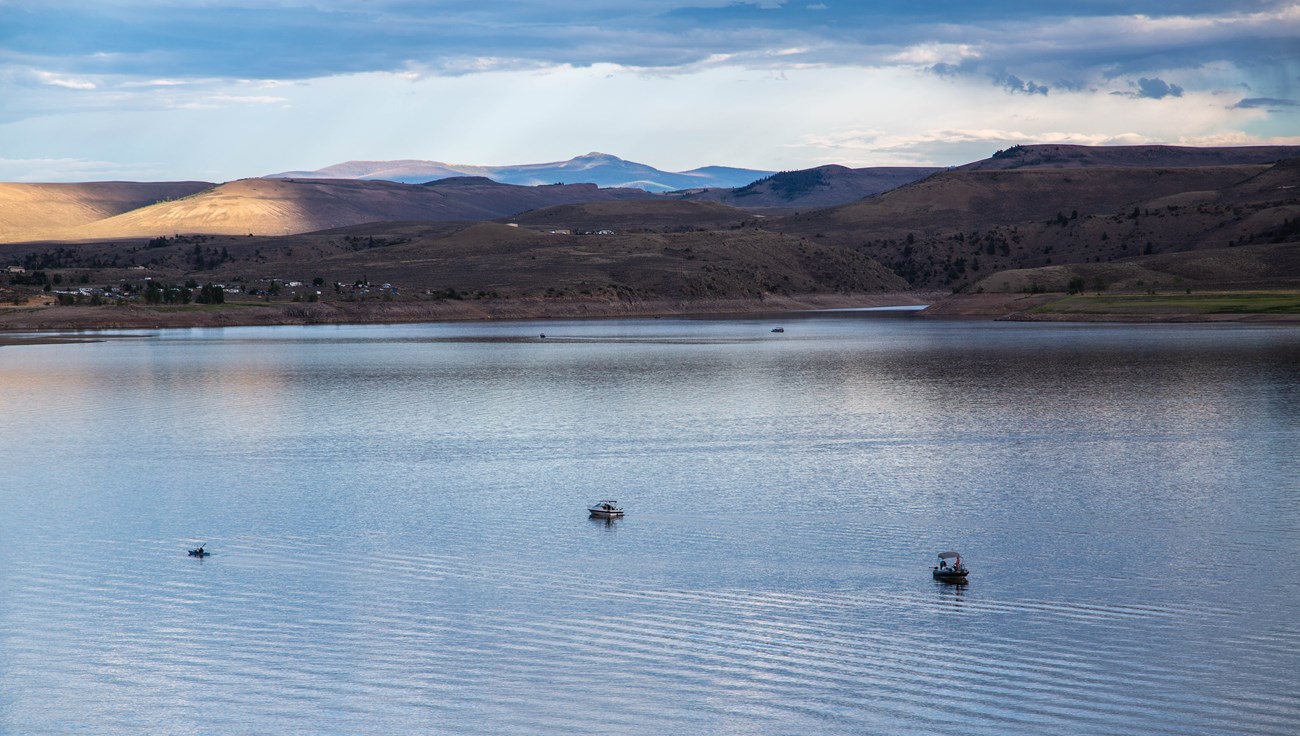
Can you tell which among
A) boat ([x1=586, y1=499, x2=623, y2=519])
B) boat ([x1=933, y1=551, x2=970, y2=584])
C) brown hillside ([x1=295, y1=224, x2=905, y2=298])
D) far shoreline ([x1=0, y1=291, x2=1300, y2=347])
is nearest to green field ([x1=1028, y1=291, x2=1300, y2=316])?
far shoreline ([x1=0, y1=291, x2=1300, y2=347])

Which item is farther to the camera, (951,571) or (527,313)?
(527,313)

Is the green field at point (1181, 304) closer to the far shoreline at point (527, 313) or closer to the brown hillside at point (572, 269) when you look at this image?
the far shoreline at point (527, 313)

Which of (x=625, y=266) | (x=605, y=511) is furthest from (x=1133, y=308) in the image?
A: (x=605, y=511)

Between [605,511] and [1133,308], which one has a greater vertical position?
[1133,308]

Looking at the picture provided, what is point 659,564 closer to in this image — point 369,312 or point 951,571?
point 951,571

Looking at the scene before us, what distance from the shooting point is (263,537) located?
2880cm

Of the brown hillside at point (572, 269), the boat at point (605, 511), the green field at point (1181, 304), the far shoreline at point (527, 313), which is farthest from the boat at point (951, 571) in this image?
the brown hillside at point (572, 269)

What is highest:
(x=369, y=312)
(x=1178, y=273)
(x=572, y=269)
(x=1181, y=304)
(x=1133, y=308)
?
(x=572, y=269)

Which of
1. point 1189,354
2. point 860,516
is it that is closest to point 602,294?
point 1189,354

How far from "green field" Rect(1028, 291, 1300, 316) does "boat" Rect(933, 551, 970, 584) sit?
305 ft

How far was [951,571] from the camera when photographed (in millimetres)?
23422

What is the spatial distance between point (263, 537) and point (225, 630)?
25.7ft

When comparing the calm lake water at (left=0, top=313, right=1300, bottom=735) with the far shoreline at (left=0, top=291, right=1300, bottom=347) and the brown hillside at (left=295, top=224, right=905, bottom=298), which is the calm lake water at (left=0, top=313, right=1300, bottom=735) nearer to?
the far shoreline at (left=0, top=291, right=1300, bottom=347)

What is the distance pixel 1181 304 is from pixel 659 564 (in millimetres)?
102700
